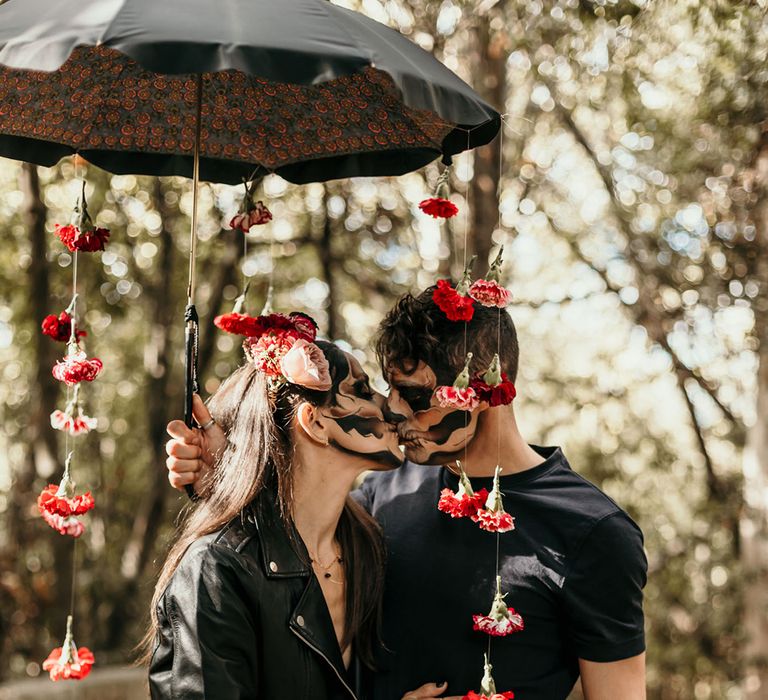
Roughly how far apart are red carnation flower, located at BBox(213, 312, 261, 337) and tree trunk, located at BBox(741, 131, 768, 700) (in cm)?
524

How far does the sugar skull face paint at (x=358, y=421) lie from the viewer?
3355mm

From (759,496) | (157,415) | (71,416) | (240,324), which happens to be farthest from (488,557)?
(157,415)

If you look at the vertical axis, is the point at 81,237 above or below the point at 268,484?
above

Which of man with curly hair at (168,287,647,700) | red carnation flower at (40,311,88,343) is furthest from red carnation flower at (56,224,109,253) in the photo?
man with curly hair at (168,287,647,700)

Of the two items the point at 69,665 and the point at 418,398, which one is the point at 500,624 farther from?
the point at 69,665

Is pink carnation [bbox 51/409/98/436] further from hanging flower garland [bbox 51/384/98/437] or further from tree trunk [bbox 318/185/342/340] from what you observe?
tree trunk [bbox 318/185/342/340]

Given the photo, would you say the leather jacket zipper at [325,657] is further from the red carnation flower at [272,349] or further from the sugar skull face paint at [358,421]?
the red carnation flower at [272,349]

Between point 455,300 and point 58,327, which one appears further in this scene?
point 58,327

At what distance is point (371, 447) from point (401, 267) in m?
6.90

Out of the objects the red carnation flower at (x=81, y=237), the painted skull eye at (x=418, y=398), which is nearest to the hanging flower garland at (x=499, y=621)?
the painted skull eye at (x=418, y=398)

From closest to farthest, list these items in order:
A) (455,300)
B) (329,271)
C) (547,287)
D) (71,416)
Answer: (455,300)
(71,416)
(329,271)
(547,287)

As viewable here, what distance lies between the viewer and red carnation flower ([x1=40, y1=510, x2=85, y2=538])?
3.51 m

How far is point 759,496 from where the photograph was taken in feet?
24.9

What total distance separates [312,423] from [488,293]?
73 centimetres
